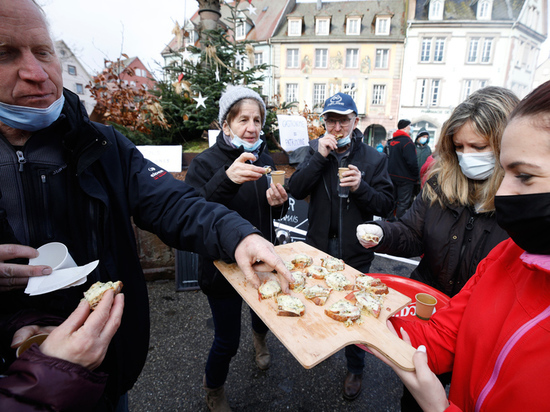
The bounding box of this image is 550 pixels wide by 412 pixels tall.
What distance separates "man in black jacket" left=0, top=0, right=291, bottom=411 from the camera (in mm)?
1078

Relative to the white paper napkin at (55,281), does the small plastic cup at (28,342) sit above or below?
below

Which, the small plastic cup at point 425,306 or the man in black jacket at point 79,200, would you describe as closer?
the man in black jacket at point 79,200

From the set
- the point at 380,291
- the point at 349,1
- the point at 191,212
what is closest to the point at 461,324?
the point at 380,291

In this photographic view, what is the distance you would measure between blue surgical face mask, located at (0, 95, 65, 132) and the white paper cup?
1.67 feet

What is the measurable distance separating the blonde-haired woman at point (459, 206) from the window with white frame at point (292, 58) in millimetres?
Answer: 29077

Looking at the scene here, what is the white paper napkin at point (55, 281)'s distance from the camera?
96cm

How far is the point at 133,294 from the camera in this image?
1495 millimetres

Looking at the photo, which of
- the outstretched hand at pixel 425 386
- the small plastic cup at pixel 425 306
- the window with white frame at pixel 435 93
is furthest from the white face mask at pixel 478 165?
the window with white frame at pixel 435 93

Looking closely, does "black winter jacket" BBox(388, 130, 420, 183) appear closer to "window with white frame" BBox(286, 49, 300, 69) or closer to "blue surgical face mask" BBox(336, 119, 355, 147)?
"blue surgical face mask" BBox(336, 119, 355, 147)

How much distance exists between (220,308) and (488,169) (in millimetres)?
2195

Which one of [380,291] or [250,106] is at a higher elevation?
[250,106]

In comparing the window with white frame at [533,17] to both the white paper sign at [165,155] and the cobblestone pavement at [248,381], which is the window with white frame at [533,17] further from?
the cobblestone pavement at [248,381]

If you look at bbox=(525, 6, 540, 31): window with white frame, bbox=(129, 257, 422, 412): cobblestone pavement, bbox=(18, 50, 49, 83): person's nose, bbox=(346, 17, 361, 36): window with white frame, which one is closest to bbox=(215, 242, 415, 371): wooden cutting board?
bbox=(18, 50, 49, 83): person's nose

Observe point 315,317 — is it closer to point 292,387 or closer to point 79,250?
point 79,250
